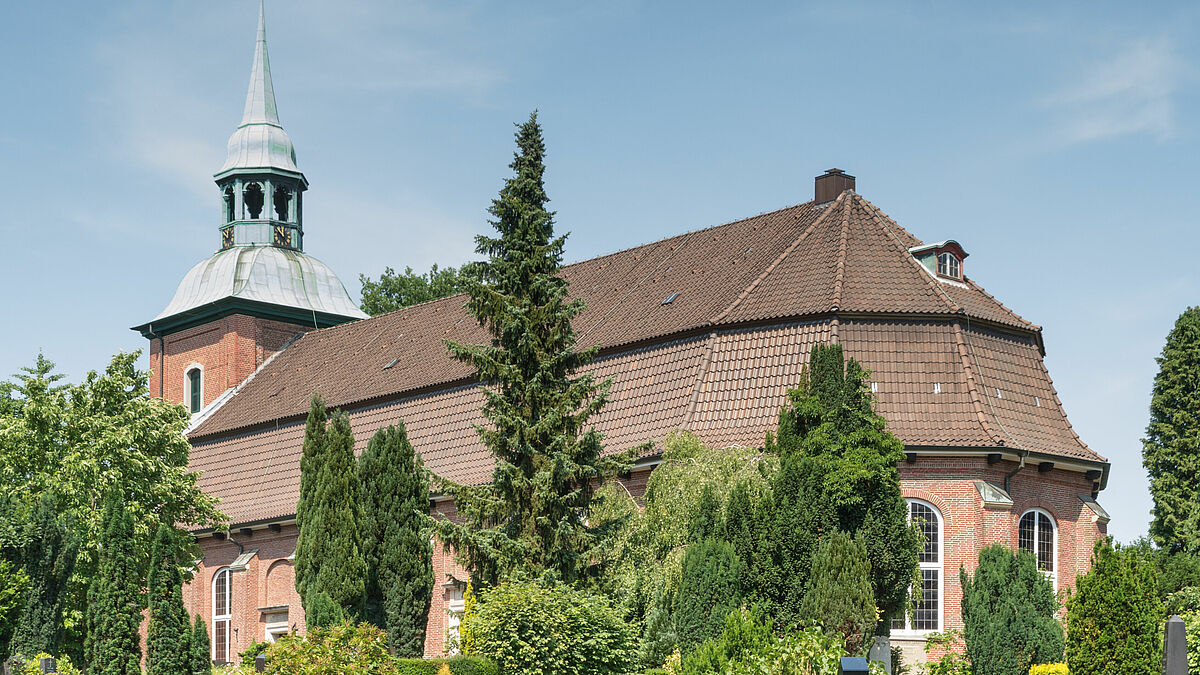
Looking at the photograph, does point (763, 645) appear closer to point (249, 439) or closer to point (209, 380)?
point (249, 439)

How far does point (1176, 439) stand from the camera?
142 feet

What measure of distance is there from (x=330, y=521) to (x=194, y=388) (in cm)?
2173

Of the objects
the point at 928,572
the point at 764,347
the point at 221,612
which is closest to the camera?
the point at 928,572

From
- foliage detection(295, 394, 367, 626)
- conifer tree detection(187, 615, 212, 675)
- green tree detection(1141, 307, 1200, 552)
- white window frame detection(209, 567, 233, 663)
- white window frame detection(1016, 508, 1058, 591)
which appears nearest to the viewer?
conifer tree detection(187, 615, 212, 675)

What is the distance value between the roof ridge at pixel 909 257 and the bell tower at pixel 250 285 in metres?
21.8

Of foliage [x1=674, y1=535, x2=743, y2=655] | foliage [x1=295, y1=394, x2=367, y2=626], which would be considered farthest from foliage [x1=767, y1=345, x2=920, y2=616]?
foliage [x1=295, y1=394, x2=367, y2=626]

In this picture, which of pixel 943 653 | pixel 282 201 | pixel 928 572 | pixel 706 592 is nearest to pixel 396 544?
pixel 706 592

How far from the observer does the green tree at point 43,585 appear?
1114 inches

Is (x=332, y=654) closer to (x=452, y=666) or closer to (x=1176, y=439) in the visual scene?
(x=452, y=666)

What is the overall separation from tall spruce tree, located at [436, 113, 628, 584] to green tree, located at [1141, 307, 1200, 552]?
21.1 meters

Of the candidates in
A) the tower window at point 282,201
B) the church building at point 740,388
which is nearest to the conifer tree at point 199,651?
the church building at point 740,388

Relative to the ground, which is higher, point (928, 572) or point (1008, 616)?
point (928, 572)

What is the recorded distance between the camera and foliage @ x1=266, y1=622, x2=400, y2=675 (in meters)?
23.7

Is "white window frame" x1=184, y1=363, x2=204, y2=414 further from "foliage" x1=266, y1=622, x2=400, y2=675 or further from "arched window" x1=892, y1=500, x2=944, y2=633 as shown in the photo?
"foliage" x1=266, y1=622, x2=400, y2=675
